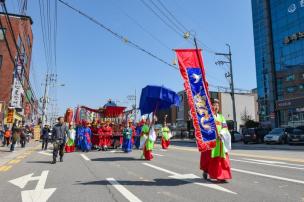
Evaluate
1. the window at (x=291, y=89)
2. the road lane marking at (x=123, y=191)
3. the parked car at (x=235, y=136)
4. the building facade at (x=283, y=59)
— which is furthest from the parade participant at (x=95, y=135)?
the window at (x=291, y=89)

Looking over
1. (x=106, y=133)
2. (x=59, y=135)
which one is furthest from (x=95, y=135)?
(x=59, y=135)

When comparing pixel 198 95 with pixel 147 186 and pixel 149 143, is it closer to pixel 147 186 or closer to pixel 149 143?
pixel 147 186

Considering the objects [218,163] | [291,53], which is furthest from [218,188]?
[291,53]

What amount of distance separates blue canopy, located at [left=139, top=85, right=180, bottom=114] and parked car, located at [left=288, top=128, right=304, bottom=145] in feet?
64.7

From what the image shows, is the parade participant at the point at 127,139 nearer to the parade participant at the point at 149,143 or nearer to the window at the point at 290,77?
the parade participant at the point at 149,143

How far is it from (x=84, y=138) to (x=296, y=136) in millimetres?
19519

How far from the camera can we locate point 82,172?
989cm

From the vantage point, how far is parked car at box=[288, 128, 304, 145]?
95.9ft

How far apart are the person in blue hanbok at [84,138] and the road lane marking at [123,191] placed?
1219 cm

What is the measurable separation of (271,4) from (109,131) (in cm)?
5192

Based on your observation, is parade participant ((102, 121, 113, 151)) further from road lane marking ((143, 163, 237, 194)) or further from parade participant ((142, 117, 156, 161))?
road lane marking ((143, 163, 237, 194))

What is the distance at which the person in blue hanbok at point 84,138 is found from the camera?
20219mm

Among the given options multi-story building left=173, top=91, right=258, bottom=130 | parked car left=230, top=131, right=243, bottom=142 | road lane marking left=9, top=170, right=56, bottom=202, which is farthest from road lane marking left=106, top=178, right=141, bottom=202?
multi-story building left=173, top=91, right=258, bottom=130

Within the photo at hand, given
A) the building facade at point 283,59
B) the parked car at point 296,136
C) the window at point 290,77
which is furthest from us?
the window at point 290,77
